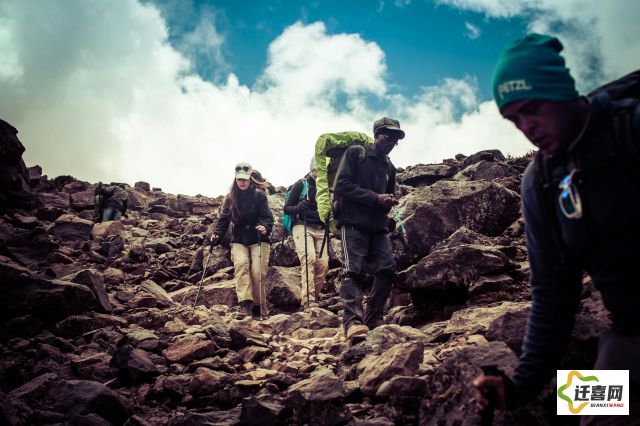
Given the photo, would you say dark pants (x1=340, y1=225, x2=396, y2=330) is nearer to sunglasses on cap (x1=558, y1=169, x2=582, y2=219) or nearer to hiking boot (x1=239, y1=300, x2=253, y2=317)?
hiking boot (x1=239, y1=300, x2=253, y2=317)

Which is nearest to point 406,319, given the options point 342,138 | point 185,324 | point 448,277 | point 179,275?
point 448,277

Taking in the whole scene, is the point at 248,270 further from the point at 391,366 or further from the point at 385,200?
the point at 391,366

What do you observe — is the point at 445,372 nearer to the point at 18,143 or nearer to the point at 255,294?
the point at 255,294

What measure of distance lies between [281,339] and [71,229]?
1327 cm

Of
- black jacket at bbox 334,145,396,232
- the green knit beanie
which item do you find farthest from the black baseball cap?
the green knit beanie

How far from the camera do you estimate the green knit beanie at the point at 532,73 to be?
6.14 feet

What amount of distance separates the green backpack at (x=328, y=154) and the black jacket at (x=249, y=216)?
2982 mm

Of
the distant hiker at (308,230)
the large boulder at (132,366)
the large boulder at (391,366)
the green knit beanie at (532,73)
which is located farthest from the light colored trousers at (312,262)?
the green knit beanie at (532,73)

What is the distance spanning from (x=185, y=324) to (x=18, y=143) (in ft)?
37.0

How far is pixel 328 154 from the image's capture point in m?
7.66

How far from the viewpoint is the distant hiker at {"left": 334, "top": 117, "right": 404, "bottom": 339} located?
250 inches

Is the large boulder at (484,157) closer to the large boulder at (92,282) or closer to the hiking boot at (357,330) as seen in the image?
the hiking boot at (357,330)

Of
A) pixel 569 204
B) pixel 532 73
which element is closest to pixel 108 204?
pixel 532 73

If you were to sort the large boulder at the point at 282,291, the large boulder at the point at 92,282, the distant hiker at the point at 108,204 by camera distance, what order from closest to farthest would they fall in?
the large boulder at the point at 92,282 → the large boulder at the point at 282,291 → the distant hiker at the point at 108,204
